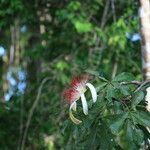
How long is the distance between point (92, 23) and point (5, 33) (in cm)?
152

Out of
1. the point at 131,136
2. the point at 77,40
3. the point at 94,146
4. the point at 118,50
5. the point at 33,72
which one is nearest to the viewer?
the point at 131,136

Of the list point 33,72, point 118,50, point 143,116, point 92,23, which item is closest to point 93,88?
point 143,116

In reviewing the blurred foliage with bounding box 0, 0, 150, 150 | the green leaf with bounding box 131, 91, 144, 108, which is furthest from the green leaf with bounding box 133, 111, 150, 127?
the blurred foliage with bounding box 0, 0, 150, 150

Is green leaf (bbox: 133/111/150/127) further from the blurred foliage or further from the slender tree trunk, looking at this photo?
the blurred foliage

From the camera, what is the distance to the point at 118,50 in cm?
510

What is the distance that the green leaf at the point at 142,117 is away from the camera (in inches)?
93.3

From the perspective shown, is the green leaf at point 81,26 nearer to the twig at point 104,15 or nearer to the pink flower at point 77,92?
the twig at point 104,15

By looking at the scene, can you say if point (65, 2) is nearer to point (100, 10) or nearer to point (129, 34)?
point (100, 10)

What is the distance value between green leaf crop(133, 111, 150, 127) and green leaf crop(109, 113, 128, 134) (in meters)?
0.05

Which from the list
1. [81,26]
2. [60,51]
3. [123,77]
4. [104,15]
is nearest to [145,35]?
[123,77]

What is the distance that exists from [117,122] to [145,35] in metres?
1.11

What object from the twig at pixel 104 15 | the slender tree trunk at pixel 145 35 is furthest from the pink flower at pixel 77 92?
the twig at pixel 104 15

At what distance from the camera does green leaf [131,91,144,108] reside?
7.98 feet

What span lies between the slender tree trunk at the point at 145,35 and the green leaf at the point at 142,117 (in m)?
0.84
